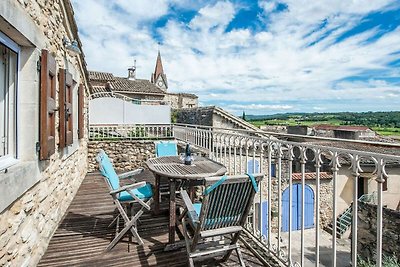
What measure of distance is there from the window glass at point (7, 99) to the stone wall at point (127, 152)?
6.63m

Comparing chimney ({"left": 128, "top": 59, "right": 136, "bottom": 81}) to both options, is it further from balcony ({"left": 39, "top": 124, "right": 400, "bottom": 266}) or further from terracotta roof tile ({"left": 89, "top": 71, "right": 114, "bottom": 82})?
balcony ({"left": 39, "top": 124, "right": 400, "bottom": 266})

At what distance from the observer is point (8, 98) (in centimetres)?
243

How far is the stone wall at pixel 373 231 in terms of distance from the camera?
671 cm

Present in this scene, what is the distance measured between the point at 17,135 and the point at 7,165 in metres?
0.37

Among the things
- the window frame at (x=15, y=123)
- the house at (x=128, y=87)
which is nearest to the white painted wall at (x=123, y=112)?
the house at (x=128, y=87)

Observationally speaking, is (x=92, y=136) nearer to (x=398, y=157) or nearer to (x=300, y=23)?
(x=398, y=157)

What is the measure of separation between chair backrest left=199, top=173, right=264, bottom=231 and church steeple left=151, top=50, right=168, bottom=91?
49.0 metres

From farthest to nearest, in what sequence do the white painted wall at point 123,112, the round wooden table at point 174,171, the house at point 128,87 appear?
1. the house at point 128,87
2. the white painted wall at point 123,112
3. the round wooden table at point 174,171

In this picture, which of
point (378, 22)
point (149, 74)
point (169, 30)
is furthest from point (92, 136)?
point (149, 74)

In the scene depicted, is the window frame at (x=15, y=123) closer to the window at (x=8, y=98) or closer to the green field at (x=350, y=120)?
the window at (x=8, y=98)

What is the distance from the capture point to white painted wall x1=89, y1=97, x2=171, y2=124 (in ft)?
39.0

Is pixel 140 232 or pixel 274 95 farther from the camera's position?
pixel 274 95

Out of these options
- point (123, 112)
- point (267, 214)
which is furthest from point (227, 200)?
point (123, 112)

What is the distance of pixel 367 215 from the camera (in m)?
7.00
